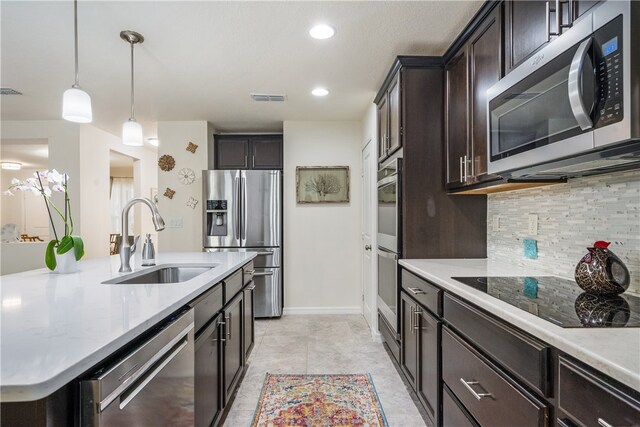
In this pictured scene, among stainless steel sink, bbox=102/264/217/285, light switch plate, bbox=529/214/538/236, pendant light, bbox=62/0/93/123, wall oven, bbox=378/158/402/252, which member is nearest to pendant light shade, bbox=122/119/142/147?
pendant light, bbox=62/0/93/123

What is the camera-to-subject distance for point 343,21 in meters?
2.13

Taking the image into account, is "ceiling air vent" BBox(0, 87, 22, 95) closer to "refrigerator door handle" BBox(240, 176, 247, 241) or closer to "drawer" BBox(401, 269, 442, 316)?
"refrigerator door handle" BBox(240, 176, 247, 241)

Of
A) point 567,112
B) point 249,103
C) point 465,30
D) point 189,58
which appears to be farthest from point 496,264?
point 249,103

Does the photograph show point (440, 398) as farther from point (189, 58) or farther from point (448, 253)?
point (189, 58)

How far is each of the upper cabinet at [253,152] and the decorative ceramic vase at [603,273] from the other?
382 centimetres

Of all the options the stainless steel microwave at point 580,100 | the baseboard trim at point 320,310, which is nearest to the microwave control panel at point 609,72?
the stainless steel microwave at point 580,100

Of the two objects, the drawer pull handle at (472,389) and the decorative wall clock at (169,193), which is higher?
the decorative wall clock at (169,193)

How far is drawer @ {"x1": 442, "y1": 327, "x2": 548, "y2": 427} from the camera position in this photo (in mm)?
1007

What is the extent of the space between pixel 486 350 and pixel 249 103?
3.22m

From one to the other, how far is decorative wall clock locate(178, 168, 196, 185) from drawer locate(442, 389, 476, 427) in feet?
12.2

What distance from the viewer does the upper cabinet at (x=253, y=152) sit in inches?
185

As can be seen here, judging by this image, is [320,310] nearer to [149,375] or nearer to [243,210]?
[243,210]

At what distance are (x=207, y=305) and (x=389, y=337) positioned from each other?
1.71 meters

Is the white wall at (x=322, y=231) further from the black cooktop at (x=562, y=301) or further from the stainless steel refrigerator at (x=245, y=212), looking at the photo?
the black cooktop at (x=562, y=301)
